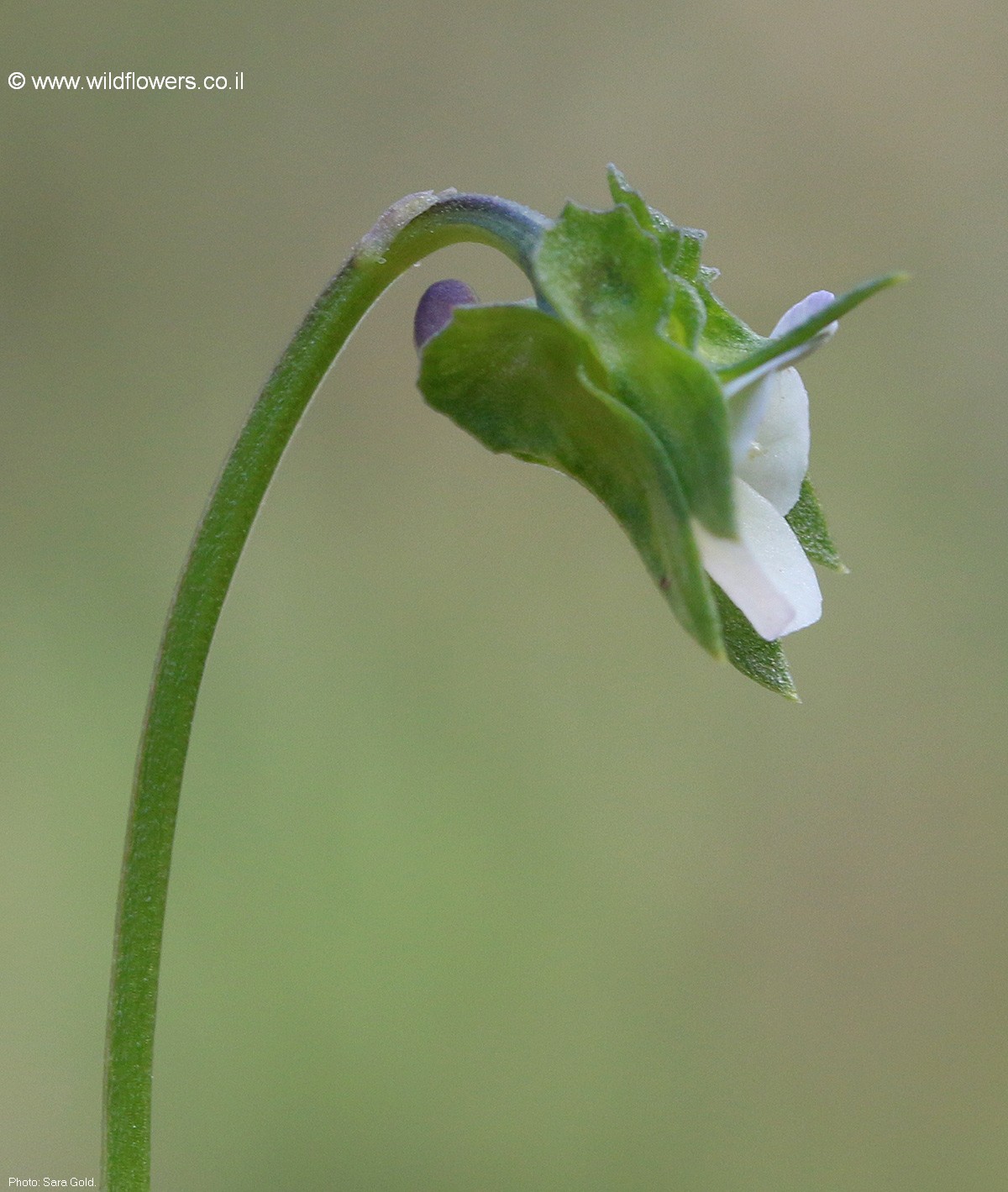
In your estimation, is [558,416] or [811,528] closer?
[558,416]

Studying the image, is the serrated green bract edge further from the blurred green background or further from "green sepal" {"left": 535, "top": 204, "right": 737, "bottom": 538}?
the blurred green background

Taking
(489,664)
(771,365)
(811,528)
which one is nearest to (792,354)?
(771,365)

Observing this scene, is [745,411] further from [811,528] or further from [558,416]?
[811,528]

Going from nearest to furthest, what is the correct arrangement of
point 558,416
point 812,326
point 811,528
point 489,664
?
point 812,326 < point 558,416 < point 811,528 < point 489,664

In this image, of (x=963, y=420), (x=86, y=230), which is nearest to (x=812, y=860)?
(x=963, y=420)

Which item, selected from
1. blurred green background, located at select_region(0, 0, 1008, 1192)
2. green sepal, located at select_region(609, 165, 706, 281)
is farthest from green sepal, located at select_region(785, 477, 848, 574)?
blurred green background, located at select_region(0, 0, 1008, 1192)

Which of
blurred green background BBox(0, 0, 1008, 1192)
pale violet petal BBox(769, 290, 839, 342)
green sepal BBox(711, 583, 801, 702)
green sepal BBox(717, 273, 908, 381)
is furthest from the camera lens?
blurred green background BBox(0, 0, 1008, 1192)

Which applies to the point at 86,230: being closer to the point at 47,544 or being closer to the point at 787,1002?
the point at 47,544
